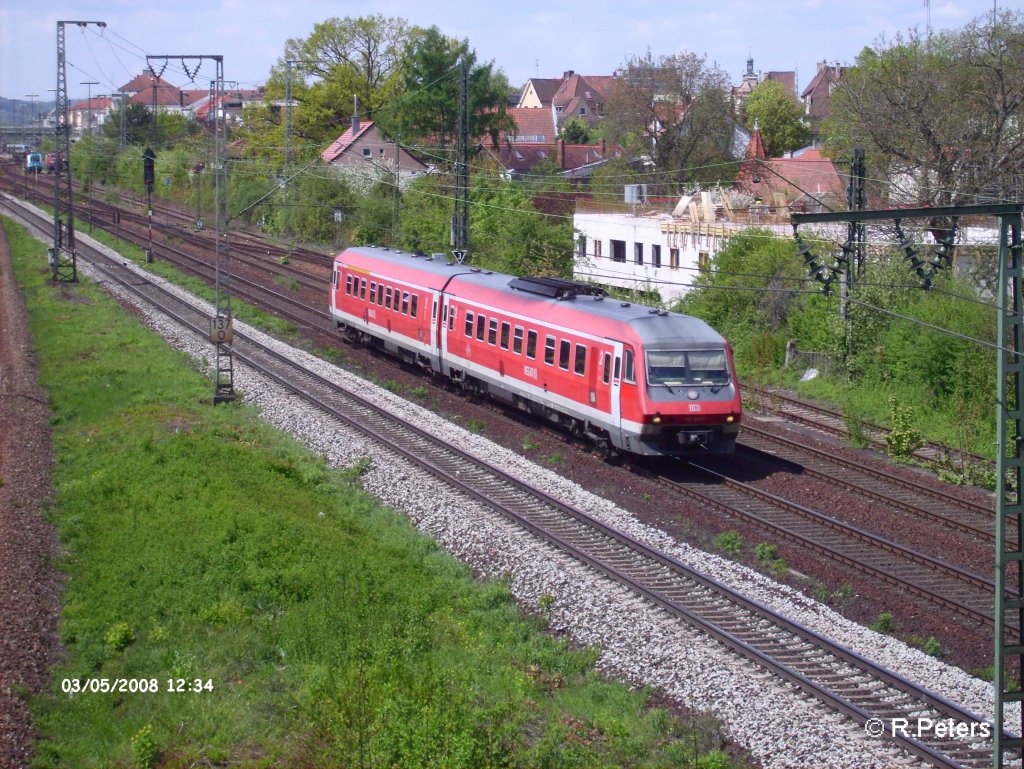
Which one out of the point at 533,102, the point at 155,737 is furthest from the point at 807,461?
the point at 533,102

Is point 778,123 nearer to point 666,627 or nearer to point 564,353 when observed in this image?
point 564,353

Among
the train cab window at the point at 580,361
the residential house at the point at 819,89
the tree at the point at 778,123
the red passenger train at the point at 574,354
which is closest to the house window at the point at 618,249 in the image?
the red passenger train at the point at 574,354

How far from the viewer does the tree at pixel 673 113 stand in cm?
6141

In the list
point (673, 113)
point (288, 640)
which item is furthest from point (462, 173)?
point (673, 113)

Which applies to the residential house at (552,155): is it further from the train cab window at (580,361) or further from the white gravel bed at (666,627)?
the white gravel bed at (666,627)

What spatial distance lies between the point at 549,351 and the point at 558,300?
1152 mm

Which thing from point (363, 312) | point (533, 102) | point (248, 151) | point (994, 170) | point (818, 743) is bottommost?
point (818, 743)

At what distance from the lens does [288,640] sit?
11.1 metres

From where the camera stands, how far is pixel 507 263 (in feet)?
123

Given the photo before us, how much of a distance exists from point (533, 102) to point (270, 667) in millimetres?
127453

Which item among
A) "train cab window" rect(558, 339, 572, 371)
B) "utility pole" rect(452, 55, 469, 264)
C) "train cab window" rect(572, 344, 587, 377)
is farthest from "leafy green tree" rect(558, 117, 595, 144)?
"train cab window" rect(572, 344, 587, 377)

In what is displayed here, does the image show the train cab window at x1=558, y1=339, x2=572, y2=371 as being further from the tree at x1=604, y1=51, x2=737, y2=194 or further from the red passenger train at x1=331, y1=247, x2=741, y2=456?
the tree at x1=604, y1=51, x2=737, y2=194

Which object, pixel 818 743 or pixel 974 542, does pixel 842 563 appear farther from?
pixel 818 743

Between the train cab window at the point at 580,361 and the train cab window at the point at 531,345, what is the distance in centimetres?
152
